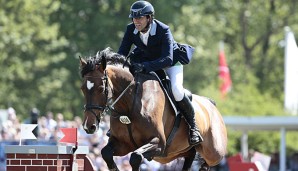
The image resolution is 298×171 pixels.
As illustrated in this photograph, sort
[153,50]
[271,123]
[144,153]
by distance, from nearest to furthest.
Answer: [144,153] < [153,50] < [271,123]

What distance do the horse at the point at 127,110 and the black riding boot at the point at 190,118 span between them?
0.28 feet

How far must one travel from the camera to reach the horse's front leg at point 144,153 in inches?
363

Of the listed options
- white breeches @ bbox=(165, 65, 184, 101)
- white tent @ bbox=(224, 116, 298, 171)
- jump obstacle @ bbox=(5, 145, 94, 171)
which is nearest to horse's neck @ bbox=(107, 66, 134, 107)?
white breeches @ bbox=(165, 65, 184, 101)

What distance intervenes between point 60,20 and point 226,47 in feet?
44.7

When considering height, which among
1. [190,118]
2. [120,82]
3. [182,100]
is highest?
[120,82]

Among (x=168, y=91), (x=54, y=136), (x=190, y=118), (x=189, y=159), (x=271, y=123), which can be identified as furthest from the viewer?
(x=271, y=123)

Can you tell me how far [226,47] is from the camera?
46.8 meters

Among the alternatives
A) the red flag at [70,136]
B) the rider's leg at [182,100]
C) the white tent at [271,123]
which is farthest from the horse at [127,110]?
the white tent at [271,123]

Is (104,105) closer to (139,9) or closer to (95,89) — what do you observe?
(95,89)

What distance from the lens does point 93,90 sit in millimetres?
8961

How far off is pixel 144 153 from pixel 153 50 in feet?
4.44

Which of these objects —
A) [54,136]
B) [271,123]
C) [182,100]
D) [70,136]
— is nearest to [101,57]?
[70,136]

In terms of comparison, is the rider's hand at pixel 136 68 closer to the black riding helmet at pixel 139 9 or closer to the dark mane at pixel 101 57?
the dark mane at pixel 101 57

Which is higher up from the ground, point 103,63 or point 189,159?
point 103,63
